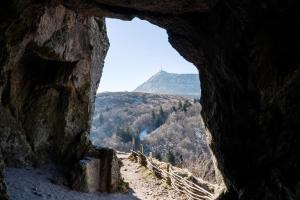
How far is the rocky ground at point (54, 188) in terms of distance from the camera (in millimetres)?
12688

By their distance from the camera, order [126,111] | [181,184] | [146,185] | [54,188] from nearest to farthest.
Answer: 1. [54,188]
2. [181,184]
3. [146,185]
4. [126,111]

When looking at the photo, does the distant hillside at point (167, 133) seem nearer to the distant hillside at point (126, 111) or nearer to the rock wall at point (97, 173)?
the distant hillside at point (126, 111)

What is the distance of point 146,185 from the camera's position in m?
21.5

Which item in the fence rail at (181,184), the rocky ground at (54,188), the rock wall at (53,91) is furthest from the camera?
the fence rail at (181,184)

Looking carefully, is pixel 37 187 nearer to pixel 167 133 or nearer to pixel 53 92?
pixel 53 92

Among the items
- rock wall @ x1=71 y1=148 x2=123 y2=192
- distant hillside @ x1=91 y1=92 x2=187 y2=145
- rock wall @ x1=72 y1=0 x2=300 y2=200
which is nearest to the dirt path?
rock wall @ x1=71 y1=148 x2=123 y2=192

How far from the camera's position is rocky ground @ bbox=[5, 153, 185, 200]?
1269 cm

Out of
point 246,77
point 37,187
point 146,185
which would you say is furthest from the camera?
point 146,185

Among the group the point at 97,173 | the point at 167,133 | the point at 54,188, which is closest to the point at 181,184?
the point at 97,173

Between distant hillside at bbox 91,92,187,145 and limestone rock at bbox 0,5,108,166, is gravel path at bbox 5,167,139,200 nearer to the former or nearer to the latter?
limestone rock at bbox 0,5,108,166

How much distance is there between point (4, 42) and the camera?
996 centimetres

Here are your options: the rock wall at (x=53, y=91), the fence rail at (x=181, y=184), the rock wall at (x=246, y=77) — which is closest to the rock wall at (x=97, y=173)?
the rock wall at (x=53, y=91)

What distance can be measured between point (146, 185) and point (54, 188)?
8164mm

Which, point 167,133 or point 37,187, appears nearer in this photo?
point 37,187
